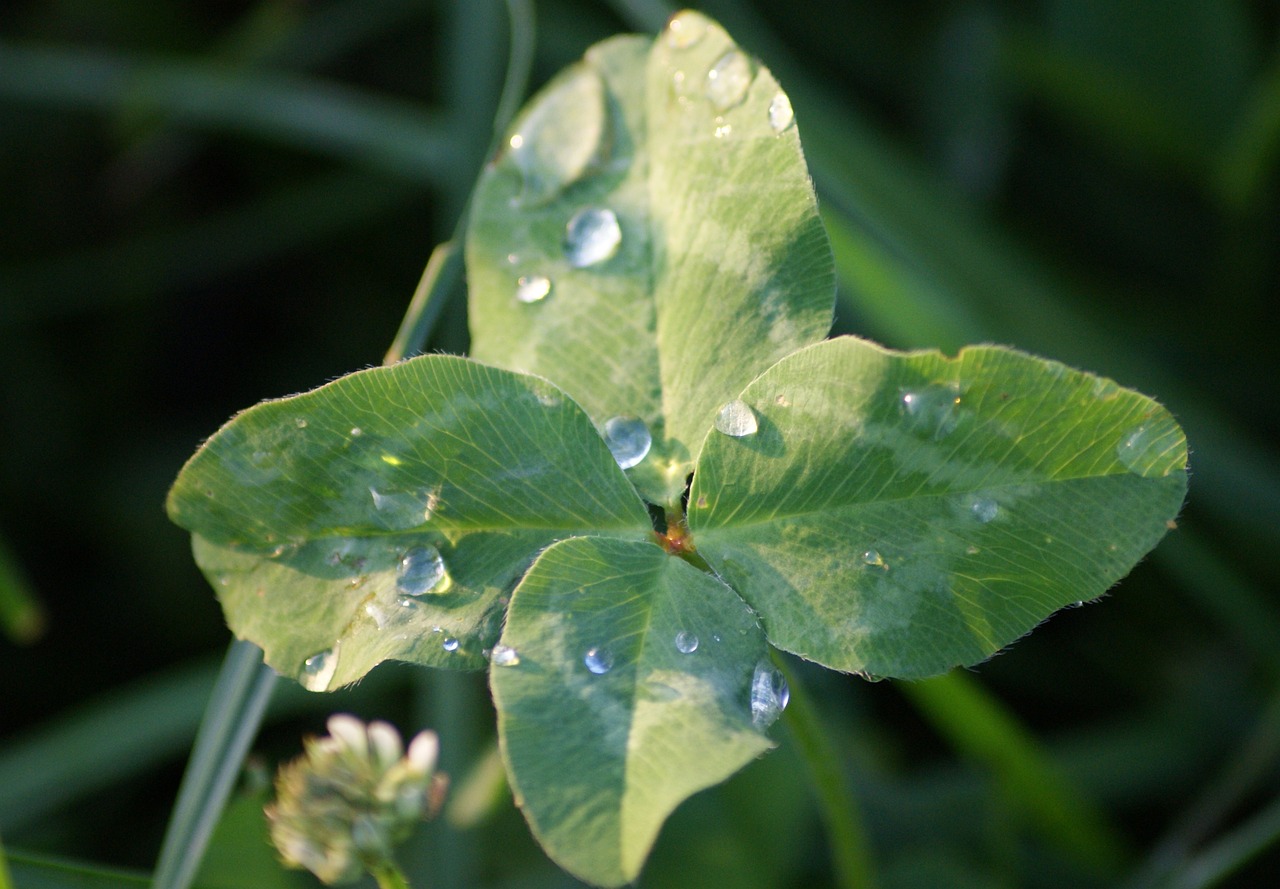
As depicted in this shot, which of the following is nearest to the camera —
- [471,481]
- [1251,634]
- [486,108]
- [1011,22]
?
[471,481]

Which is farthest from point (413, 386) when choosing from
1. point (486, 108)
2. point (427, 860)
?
point (486, 108)

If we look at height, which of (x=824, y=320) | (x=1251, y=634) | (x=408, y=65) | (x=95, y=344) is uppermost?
(x=824, y=320)

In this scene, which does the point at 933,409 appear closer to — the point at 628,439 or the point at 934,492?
the point at 934,492

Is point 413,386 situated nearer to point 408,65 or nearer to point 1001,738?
point 1001,738

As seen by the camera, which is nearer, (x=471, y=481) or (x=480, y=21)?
(x=471, y=481)

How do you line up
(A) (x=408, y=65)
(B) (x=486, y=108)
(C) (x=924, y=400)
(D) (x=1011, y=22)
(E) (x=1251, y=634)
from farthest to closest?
(A) (x=408, y=65), (D) (x=1011, y=22), (B) (x=486, y=108), (E) (x=1251, y=634), (C) (x=924, y=400)

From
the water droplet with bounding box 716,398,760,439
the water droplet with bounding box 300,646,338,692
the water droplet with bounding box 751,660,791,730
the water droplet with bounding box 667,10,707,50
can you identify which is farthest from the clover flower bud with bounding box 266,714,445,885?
the water droplet with bounding box 667,10,707,50

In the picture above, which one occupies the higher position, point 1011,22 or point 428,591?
point 1011,22

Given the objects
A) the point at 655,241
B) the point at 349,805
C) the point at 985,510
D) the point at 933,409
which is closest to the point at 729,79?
the point at 655,241
